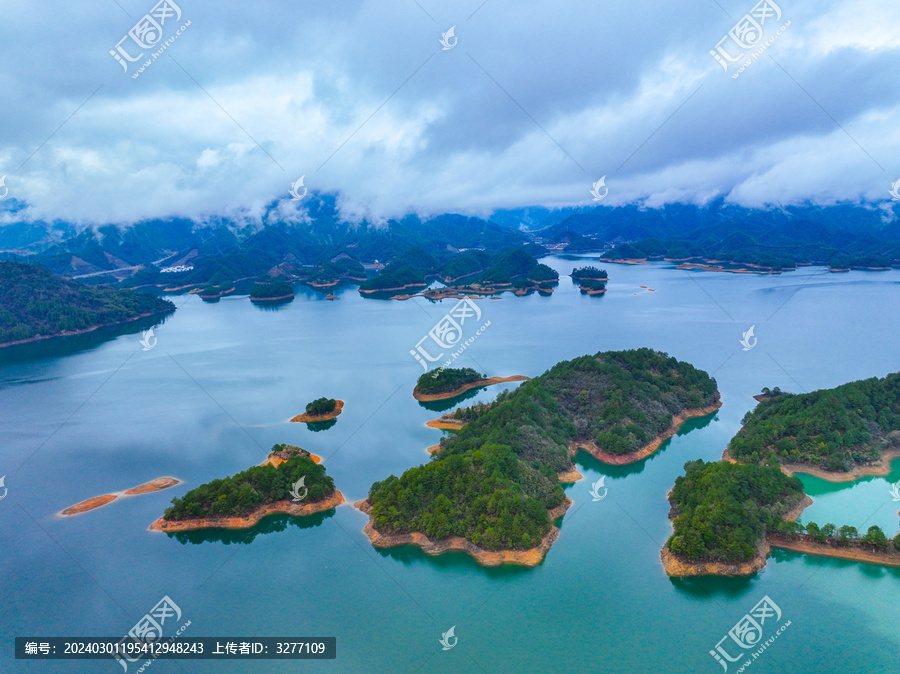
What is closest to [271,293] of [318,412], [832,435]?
[318,412]

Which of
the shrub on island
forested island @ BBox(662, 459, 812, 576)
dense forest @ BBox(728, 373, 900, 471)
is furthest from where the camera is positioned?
the shrub on island

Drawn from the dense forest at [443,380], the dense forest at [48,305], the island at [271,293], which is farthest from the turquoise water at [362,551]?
the island at [271,293]

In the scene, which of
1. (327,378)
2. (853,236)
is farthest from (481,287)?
(853,236)

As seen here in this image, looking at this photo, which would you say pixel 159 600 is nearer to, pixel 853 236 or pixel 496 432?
pixel 496 432

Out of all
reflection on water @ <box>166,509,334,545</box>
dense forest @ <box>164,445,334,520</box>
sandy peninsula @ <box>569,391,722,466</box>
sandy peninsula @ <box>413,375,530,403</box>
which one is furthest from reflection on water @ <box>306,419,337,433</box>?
sandy peninsula @ <box>569,391,722,466</box>

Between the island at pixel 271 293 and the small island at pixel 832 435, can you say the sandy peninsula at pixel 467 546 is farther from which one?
the island at pixel 271 293

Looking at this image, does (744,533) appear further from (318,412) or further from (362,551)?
(318,412)

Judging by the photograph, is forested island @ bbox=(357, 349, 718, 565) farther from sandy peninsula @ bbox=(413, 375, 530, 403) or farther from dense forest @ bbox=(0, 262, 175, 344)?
dense forest @ bbox=(0, 262, 175, 344)
